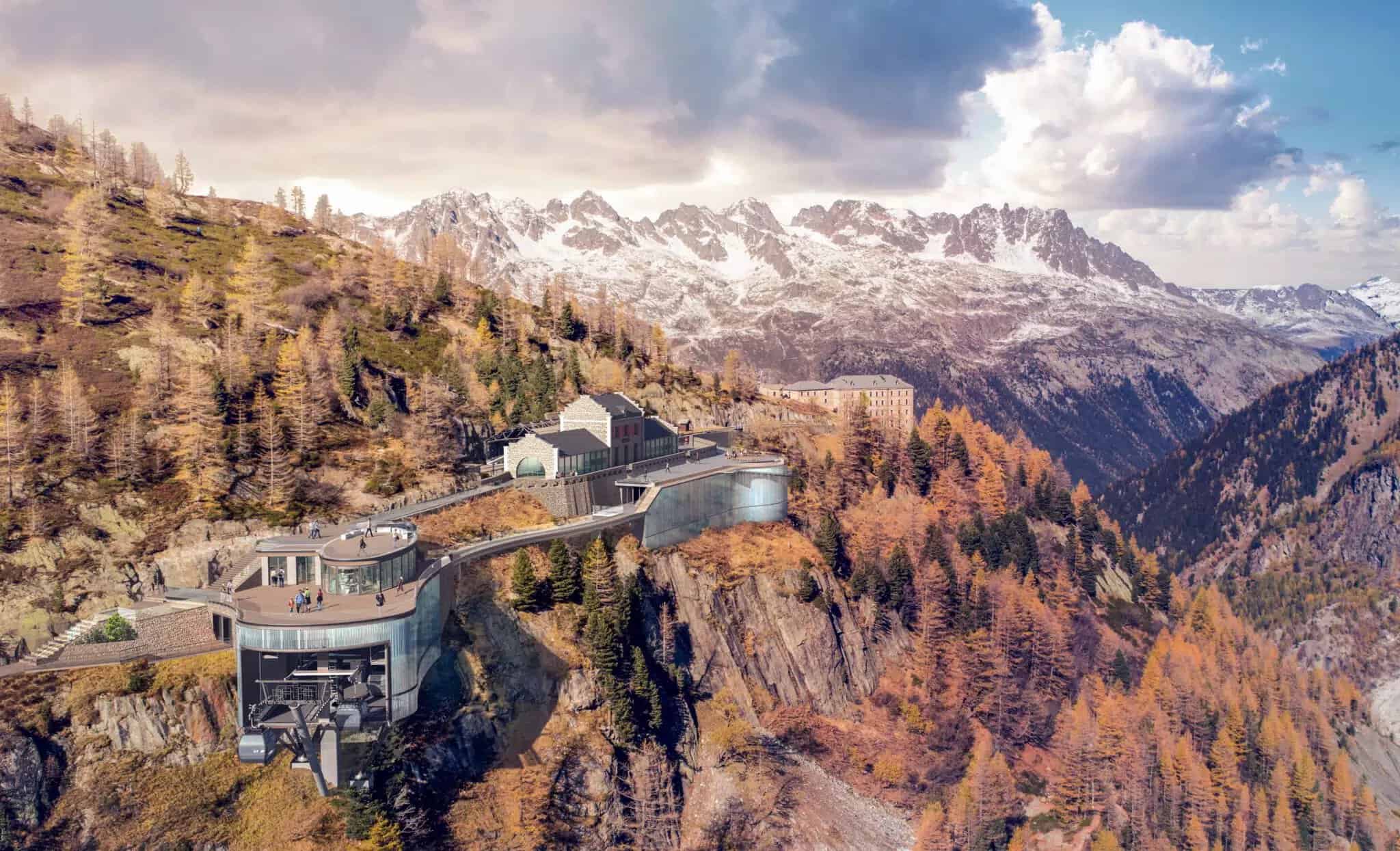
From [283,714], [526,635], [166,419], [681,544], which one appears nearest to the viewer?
[283,714]

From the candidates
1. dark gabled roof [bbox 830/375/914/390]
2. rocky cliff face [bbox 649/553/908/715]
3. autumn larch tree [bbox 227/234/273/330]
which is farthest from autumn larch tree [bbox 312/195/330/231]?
rocky cliff face [bbox 649/553/908/715]

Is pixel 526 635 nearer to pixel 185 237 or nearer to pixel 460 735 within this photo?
pixel 460 735

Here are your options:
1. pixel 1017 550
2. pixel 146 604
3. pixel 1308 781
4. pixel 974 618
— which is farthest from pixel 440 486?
pixel 1308 781

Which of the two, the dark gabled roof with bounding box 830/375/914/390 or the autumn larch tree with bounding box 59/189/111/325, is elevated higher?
the autumn larch tree with bounding box 59/189/111/325

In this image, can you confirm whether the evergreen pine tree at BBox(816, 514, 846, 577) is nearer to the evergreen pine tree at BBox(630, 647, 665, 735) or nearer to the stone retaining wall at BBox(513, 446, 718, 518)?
the stone retaining wall at BBox(513, 446, 718, 518)

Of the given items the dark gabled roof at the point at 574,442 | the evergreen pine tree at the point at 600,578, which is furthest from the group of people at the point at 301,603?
the dark gabled roof at the point at 574,442

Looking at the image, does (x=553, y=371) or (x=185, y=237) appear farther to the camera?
(x=185, y=237)

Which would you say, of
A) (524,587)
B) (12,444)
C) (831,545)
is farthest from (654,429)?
(12,444)
